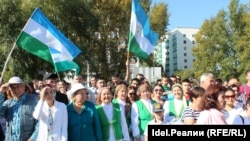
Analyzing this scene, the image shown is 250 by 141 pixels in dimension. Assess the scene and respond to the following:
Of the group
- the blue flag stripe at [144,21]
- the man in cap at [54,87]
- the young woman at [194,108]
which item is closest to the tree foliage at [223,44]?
the blue flag stripe at [144,21]

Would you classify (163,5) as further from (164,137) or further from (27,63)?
(164,137)

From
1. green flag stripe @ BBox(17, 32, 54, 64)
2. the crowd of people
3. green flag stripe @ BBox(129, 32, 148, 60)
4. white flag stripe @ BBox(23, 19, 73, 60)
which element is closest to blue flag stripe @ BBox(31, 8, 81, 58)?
white flag stripe @ BBox(23, 19, 73, 60)

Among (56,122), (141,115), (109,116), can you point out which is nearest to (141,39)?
(141,115)

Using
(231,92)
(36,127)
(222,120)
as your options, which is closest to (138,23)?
(231,92)

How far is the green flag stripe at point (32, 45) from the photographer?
8812mm

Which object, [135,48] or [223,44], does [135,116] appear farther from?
[223,44]

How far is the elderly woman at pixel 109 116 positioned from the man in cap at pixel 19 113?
106 centimetres

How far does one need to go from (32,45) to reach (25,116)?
9.26ft

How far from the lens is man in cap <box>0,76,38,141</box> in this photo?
250 inches

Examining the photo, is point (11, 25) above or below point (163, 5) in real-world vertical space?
below

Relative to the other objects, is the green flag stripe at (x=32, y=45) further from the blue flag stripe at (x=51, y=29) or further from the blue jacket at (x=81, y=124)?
the blue jacket at (x=81, y=124)

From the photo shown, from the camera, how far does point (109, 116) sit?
23.1ft

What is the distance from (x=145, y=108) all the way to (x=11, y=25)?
17527 millimetres

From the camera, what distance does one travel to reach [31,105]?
6402mm
